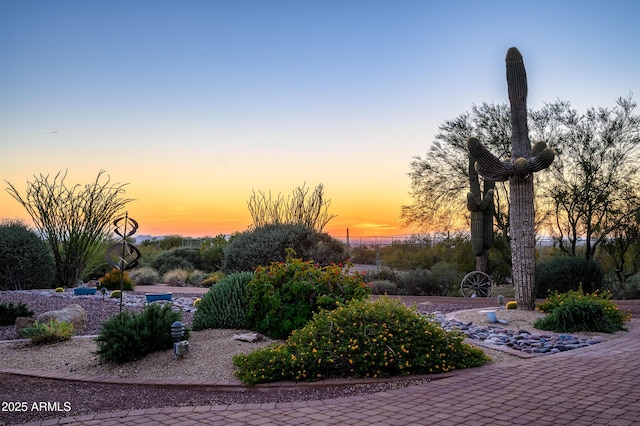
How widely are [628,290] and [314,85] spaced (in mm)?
11716

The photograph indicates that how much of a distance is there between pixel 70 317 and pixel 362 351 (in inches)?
233

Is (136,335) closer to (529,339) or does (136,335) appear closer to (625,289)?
(529,339)

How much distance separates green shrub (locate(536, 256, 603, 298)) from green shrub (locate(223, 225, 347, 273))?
6.01 meters

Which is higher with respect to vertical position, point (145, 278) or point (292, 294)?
point (145, 278)

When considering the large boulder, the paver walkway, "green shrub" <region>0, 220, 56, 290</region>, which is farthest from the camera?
"green shrub" <region>0, 220, 56, 290</region>

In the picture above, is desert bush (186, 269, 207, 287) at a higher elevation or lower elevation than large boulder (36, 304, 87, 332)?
higher

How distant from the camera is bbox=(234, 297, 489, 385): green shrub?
6.31 metres

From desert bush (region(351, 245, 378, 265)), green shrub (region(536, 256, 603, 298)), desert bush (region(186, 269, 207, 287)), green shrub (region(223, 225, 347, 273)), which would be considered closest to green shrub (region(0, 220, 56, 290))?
desert bush (region(186, 269, 207, 287))

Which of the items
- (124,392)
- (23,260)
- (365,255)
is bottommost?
(124,392)

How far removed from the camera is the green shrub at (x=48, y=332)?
8680 millimetres

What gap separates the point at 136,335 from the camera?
7.38 metres

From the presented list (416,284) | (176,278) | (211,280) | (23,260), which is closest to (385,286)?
(416,284)

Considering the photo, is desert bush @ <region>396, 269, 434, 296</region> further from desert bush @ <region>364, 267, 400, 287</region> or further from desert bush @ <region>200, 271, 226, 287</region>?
desert bush @ <region>200, 271, 226, 287</region>

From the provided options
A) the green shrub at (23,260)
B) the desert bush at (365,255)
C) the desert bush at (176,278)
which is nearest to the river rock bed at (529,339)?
the desert bush at (176,278)
